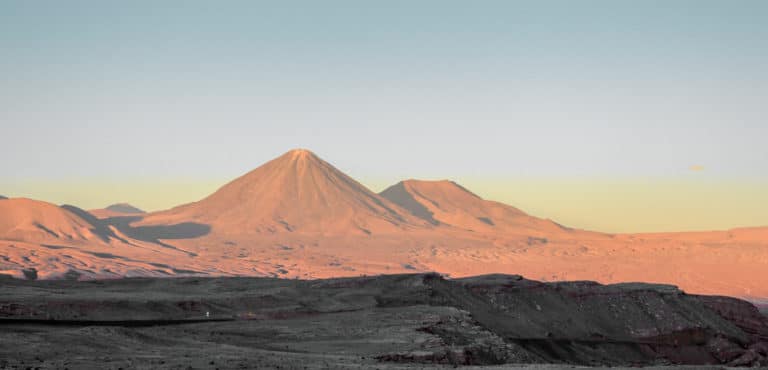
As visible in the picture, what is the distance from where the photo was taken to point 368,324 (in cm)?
4066

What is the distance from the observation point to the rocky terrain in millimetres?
27684

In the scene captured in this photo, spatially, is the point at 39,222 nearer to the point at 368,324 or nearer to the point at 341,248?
the point at 341,248

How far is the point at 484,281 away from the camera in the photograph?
192 ft

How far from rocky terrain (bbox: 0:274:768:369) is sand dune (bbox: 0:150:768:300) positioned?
199 feet

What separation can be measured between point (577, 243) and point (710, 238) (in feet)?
81.7

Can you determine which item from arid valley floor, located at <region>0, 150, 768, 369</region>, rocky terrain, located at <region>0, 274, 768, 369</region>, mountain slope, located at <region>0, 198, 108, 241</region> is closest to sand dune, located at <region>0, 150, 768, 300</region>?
mountain slope, located at <region>0, 198, 108, 241</region>

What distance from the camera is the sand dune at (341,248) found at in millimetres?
133000

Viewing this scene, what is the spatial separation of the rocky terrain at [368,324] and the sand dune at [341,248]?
2383 inches

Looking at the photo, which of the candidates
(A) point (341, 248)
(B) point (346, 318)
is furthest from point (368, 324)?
(A) point (341, 248)

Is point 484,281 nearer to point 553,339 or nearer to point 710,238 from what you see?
point 553,339

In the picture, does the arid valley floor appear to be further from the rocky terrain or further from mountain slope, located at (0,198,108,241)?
mountain slope, located at (0,198,108,241)

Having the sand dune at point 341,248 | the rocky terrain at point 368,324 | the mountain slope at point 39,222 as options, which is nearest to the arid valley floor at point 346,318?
the rocky terrain at point 368,324

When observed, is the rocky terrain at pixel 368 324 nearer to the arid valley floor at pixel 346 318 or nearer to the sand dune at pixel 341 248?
the arid valley floor at pixel 346 318

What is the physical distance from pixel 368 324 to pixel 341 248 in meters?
127
